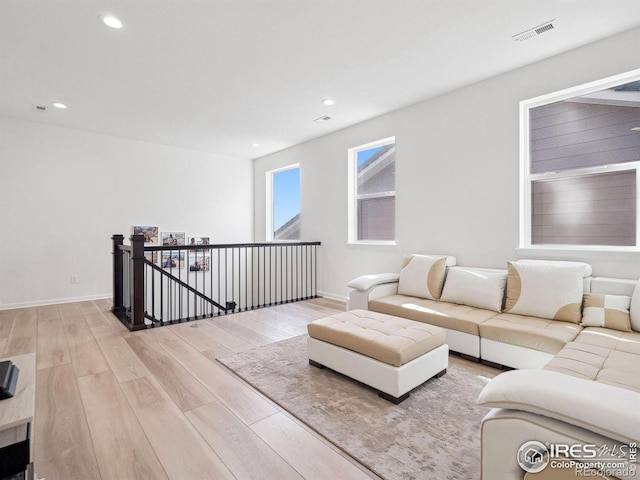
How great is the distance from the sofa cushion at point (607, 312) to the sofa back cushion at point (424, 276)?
4.08ft

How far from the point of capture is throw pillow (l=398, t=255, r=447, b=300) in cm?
346

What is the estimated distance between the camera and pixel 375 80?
140 inches

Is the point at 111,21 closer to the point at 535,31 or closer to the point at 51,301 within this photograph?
the point at 535,31

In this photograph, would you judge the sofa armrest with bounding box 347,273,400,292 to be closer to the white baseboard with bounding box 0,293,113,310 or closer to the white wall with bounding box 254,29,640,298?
the white wall with bounding box 254,29,640,298

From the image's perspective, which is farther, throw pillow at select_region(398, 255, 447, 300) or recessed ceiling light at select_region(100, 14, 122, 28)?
throw pillow at select_region(398, 255, 447, 300)

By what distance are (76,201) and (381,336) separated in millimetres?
5413

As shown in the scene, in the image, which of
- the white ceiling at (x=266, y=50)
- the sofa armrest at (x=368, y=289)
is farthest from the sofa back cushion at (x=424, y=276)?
the white ceiling at (x=266, y=50)

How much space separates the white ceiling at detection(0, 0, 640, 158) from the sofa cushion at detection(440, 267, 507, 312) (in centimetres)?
211

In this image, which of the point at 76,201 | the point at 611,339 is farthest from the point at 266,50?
the point at 76,201

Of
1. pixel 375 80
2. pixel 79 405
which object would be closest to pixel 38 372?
pixel 79 405

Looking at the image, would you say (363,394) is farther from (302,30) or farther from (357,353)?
(302,30)

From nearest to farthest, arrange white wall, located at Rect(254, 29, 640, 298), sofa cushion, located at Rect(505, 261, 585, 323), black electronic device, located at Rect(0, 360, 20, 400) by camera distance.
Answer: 1. black electronic device, located at Rect(0, 360, 20, 400)
2. sofa cushion, located at Rect(505, 261, 585, 323)
3. white wall, located at Rect(254, 29, 640, 298)

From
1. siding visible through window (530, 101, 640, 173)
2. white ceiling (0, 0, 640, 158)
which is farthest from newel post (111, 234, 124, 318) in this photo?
siding visible through window (530, 101, 640, 173)

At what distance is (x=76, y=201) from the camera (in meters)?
5.17
